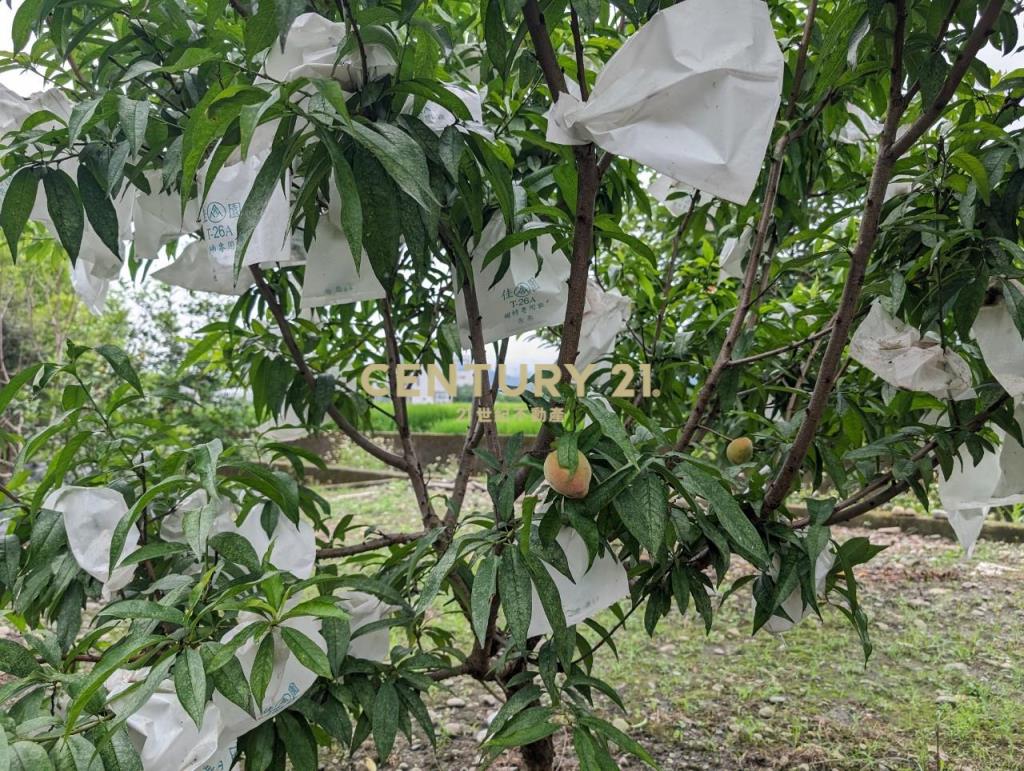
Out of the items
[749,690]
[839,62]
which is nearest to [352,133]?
→ [839,62]

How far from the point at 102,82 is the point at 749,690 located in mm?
2019

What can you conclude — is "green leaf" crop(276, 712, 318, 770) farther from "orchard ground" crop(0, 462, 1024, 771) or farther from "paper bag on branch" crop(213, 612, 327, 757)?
"orchard ground" crop(0, 462, 1024, 771)

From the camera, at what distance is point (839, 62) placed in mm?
765

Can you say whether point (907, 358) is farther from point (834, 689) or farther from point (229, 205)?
point (834, 689)

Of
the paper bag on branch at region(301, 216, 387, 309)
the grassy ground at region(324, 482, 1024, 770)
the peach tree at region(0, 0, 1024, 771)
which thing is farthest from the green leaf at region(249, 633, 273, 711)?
the grassy ground at region(324, 482, 1024, 770)

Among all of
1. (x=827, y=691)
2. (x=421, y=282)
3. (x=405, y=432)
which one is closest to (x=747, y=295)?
(x=421, y=282)

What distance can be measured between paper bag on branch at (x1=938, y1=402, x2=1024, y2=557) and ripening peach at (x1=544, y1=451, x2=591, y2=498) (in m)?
0.53

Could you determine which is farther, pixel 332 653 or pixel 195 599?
pixel 332 653

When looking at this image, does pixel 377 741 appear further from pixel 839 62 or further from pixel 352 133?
pixel 839 62

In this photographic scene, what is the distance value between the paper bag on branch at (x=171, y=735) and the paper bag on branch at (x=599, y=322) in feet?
2.44

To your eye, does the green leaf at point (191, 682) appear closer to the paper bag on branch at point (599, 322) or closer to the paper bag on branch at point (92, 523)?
the paper bag on branch at point (92, 523)

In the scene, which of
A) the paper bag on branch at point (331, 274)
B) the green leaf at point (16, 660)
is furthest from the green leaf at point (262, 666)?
the paper bag on branch at point (331, 274)

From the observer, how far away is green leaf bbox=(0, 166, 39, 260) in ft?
2.40

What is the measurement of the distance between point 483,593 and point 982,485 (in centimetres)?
80
